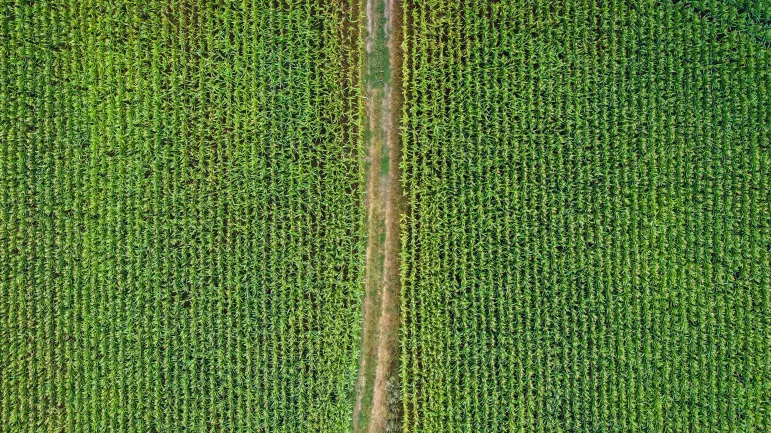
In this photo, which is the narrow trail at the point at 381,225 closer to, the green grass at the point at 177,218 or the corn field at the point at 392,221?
the corn field at the point at 392,221

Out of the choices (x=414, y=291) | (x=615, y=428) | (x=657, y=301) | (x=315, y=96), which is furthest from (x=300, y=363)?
(x=657, y=301)

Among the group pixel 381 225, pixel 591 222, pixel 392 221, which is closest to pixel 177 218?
pixel 381 225

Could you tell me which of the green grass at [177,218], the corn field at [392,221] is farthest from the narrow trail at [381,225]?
the green grass at [177,218]

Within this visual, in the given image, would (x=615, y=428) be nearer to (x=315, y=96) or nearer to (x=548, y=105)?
(x=548, y=105)

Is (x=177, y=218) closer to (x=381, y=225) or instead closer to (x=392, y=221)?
(x=381, y=225)

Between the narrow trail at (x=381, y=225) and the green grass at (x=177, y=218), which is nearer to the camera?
the green grass at (x=177, y=218)
